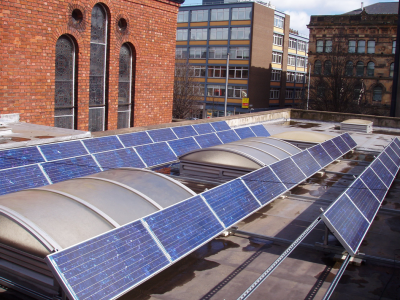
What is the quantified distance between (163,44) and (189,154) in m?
10.5

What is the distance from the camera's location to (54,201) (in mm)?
6914

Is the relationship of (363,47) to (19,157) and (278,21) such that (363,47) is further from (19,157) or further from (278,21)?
(19,157)

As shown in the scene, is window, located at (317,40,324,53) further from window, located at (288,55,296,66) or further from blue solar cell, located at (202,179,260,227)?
blue solar cell, located at (202,179,260,227)

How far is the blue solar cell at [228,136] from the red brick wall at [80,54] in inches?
183

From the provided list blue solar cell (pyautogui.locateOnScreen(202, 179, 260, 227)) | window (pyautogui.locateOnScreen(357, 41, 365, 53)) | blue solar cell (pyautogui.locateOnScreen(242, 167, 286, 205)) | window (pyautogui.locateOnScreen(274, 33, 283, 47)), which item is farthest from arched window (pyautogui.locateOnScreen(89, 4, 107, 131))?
window (pyautogui.locateOnScreen(274, 33, 283, 47))

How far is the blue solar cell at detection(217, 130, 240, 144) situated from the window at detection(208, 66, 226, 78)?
67.9 metres

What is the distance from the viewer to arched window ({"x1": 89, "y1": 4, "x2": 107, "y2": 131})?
60.5 feet

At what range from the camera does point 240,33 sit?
8350cm

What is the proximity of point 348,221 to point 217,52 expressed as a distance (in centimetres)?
8040

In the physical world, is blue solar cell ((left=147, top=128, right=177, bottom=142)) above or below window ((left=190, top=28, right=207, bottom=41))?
below

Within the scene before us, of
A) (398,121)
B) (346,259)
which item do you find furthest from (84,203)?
(398,121)

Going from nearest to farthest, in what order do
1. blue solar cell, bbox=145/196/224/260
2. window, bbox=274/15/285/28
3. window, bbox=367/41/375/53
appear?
blue solar cell, bbox=145/196/224/260 < window, bbox=367/41/375/53 < window, bbox=274/15/285/28

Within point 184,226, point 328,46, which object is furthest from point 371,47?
point 184,226

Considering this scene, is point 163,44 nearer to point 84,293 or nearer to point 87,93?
point 87,93
